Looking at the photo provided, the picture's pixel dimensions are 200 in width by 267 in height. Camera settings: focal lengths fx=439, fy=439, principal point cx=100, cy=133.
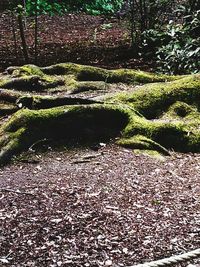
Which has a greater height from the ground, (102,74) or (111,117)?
(102,74)

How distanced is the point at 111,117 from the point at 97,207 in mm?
→ 2017

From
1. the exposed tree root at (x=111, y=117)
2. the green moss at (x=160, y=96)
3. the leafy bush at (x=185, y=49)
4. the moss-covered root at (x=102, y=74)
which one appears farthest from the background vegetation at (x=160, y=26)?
the exposed tree root at (x=111, y=117)

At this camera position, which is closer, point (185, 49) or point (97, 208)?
point (97, 208)

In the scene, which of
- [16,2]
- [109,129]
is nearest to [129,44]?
[16,2]

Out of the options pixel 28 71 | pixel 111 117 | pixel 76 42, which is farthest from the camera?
pixel 76 42

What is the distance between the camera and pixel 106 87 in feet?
24.9

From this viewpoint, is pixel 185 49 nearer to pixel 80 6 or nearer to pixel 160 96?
pixel 160 96

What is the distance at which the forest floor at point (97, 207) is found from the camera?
3.58 metres

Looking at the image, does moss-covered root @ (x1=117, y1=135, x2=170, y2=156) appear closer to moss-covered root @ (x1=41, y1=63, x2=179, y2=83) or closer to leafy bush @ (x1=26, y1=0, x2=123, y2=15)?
moss-covered root @ (x1=41, y1=63, x2=179, y2=83)

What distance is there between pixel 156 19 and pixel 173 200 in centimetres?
901

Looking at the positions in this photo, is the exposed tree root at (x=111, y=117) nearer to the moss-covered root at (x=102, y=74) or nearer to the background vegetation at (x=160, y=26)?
the moss-covered root at (x=102, y=74)

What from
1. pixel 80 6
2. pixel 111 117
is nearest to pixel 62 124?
pixel 111 117

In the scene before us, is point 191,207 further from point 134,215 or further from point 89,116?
point 89,116

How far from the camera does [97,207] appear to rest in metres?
4.25
